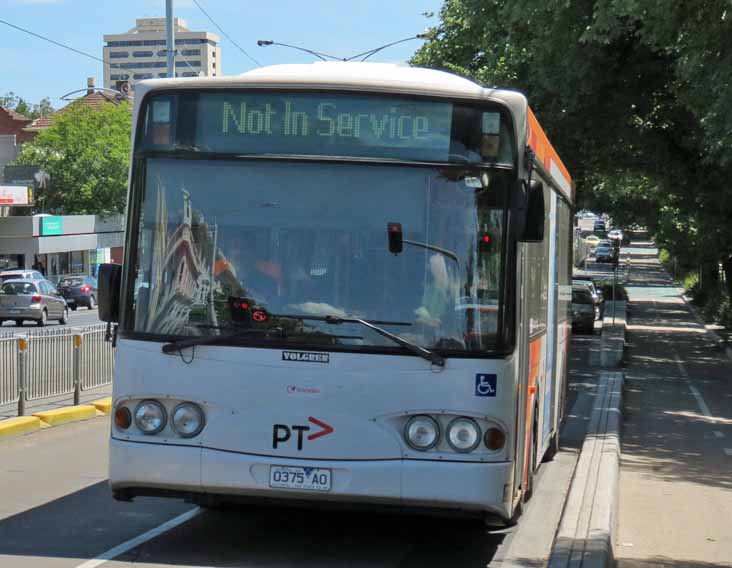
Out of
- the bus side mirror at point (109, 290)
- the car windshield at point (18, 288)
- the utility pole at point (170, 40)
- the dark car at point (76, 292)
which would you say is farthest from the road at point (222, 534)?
the dark car at point (76, 292)

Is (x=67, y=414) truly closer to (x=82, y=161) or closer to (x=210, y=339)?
(x=210, y=339)

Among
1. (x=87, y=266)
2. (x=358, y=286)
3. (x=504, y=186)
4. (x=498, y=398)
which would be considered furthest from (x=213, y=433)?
(x=87, y=266)

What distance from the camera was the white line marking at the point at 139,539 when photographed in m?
7.79

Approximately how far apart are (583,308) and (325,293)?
39477 millimetres

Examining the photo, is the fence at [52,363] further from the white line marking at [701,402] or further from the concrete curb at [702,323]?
the concrete curb at [702,323]

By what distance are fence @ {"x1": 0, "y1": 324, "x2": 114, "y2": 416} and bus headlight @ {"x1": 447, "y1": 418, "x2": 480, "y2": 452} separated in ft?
29.3

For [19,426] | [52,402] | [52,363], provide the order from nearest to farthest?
[19,426] < [52,363] < [52,402]

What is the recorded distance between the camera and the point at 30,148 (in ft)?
251

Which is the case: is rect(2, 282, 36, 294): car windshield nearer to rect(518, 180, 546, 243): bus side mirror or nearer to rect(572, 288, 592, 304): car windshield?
rect(572, 288, 592, 304): car windshield

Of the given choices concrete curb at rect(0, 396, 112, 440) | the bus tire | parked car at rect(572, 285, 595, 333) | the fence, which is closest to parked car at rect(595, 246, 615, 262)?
parked car at rect(572, 285, 595, 333)

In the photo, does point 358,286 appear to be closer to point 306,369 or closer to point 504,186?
point 306,369

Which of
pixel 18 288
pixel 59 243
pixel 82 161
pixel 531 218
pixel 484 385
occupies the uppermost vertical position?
pixel 82 161

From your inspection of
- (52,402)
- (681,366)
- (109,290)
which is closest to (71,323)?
(681,366)

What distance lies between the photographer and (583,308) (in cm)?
4619
